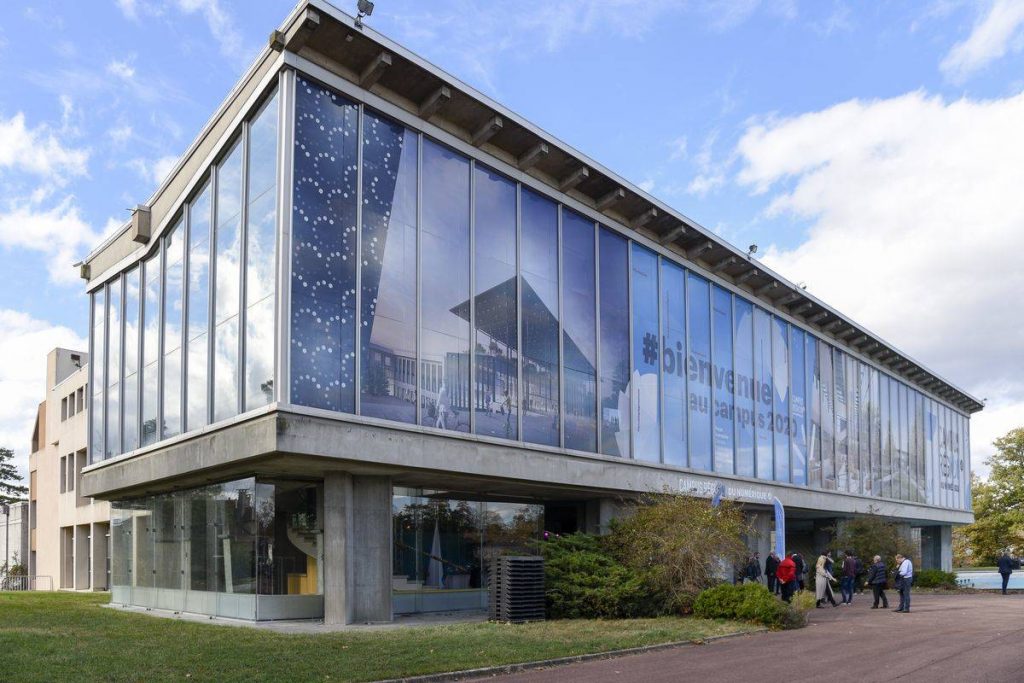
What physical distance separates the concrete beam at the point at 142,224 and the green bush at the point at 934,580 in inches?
1413

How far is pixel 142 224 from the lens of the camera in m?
27.3

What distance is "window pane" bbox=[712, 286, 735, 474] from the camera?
3491cm

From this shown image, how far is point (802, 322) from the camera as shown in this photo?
140 ft

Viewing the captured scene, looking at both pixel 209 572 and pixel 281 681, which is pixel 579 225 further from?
pixel 281 681

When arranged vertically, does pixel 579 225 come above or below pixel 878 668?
above

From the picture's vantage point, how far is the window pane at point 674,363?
31.8m

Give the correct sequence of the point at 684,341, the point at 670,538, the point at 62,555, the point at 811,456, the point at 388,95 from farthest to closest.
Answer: the point at 62,555 < the point at 811,456 < the point at 684,341 < the point at 670,538 < the point at 388,95

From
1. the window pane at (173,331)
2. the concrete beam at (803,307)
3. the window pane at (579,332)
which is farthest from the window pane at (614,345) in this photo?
the concrete beam at (803,307)

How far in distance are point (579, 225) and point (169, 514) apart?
47.2ft

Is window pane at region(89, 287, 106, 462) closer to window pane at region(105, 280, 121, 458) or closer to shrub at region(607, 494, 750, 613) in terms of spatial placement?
window pane at region(105, 280, 121, 458)

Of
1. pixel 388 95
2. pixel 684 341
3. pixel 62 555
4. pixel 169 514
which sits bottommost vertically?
pixel 62 555

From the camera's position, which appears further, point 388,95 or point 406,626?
point 388,95

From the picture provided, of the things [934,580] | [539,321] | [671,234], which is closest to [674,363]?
[671,234]

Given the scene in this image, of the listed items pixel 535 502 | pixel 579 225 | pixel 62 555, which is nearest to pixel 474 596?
pixel 535 502
